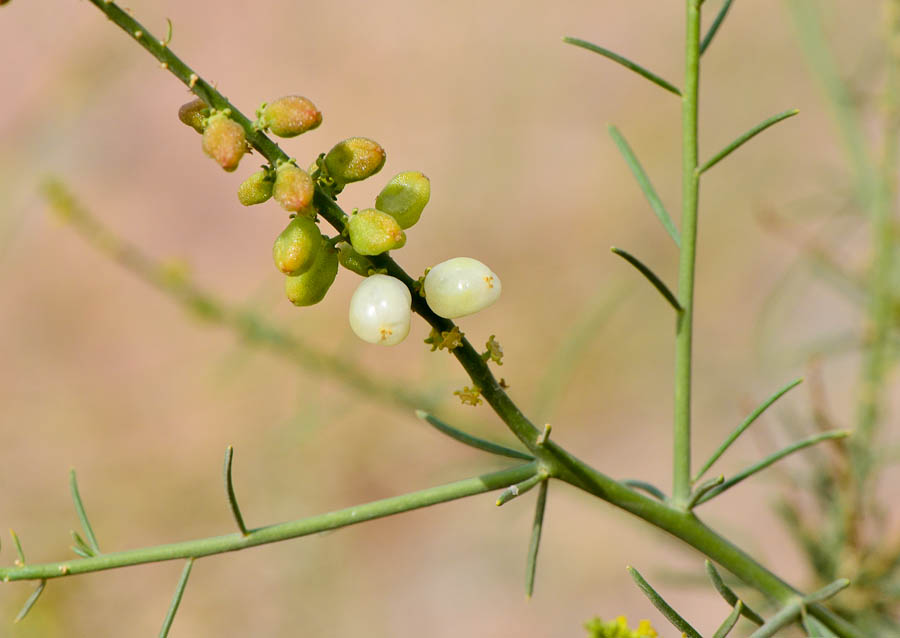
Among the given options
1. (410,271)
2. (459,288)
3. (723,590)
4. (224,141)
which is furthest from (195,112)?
(410,271)

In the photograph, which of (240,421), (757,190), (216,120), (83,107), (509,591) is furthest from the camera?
(83,107)

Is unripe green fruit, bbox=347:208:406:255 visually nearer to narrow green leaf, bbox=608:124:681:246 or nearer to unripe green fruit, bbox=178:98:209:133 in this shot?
unripe green fruit, bbox=178:98:209:133

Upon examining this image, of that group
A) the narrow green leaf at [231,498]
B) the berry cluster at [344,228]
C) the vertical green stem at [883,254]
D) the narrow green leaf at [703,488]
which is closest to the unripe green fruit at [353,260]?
the berry cluster at [344,228]

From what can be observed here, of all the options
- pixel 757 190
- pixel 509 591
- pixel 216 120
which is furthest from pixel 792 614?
pixel 757 190

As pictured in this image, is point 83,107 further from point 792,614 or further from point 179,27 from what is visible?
point 792,614

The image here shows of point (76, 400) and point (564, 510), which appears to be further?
point (76, 400)

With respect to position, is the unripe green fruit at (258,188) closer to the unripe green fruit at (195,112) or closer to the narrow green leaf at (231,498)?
the unripe green fruit at (195,112)

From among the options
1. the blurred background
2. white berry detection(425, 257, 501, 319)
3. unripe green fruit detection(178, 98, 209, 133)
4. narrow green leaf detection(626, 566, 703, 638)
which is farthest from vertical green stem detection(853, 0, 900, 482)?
the blurred background
